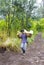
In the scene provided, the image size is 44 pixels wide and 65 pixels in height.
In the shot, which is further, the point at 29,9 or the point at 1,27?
the point at 29,9

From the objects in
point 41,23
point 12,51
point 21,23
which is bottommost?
point 41,23

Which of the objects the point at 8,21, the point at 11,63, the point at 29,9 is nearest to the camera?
the point at 11,63

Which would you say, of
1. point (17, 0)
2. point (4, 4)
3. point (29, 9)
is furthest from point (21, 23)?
point (4, 4)

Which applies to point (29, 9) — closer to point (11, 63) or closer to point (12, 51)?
point (12, 51)

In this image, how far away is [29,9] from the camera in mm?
25406

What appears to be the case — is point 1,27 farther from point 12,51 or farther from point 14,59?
point 14,59

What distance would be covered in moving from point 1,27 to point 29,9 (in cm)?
474

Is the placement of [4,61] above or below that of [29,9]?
above

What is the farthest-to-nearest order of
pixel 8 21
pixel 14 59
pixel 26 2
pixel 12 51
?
pixel 26 2
pixel 8 21
pixel 12 51
pixel 14 59

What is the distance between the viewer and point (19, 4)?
2200 cm

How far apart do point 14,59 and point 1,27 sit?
1016 cm

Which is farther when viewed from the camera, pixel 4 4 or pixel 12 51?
pixel 4 4

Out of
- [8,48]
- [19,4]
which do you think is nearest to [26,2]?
[19,4]

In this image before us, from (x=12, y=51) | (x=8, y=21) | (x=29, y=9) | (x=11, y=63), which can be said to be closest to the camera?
(x=11, y=63)
